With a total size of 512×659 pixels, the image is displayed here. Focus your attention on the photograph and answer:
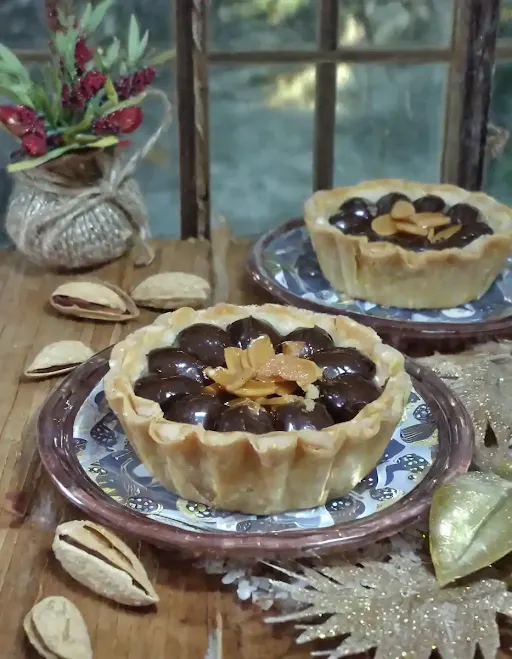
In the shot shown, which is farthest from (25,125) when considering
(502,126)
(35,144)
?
(502,126)

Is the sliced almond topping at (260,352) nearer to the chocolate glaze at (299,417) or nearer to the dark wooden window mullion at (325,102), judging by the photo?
the chocolate glaze at (299,417)

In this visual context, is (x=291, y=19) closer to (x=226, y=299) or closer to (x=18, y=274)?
(x=226, y=299)

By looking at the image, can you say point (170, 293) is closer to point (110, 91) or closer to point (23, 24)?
point (110, 91)

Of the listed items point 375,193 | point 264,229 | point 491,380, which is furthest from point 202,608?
point 264,229

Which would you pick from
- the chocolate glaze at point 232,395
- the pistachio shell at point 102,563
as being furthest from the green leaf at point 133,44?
the pistachio shell at point 102,563

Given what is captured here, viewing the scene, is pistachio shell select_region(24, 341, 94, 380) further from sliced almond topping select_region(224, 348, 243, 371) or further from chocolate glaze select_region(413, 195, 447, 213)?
chocolate glaze select_region(413, 195, 447, 213)
